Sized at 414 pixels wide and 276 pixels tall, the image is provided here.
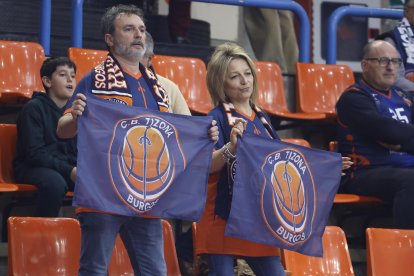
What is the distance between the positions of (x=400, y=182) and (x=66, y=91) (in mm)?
2036

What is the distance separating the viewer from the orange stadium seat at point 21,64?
6473mm

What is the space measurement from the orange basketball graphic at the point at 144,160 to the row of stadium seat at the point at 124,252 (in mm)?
849

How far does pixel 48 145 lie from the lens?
5746 mm

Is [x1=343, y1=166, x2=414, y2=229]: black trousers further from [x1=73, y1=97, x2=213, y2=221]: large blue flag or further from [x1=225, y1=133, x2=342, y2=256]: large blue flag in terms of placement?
[x1=73, y1=97, x2=213, y2=221]: large blue flag

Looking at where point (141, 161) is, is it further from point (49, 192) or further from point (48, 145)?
point (48, 145)

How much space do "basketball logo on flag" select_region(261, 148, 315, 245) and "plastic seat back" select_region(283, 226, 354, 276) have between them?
101cm

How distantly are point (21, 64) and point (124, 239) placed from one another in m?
2.63

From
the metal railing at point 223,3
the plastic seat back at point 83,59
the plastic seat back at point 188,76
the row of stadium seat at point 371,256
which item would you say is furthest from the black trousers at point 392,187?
the plastic seat back at point 83,59

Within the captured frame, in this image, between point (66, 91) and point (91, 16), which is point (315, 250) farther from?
point (91, 16)

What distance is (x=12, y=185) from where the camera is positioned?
5531 millimetres

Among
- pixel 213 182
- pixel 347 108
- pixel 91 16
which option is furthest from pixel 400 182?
pixel 91 16

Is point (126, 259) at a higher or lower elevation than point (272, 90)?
lower

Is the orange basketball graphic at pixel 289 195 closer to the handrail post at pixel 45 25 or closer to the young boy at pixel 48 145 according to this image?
the young boy at pixel 48 145

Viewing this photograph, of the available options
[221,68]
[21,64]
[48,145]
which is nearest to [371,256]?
[221,68]
